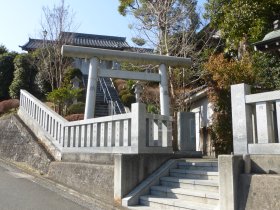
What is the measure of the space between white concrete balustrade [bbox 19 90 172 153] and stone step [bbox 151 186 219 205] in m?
1.09

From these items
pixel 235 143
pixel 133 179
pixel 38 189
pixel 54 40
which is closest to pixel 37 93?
pixel 54 40

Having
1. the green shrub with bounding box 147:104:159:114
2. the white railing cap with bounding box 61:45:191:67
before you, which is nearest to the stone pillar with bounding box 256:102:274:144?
the white railing cap with bounding box 61:45:191:67

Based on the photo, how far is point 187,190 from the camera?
688cm

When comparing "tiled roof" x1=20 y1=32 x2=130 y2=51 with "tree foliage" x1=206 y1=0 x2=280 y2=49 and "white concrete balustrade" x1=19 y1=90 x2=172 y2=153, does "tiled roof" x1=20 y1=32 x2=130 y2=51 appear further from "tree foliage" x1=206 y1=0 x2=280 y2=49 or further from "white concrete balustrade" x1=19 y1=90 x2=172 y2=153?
"white concrete balustrade" x1=19 y1=90 x2=172 y2=153

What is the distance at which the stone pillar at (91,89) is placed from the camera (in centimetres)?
1085

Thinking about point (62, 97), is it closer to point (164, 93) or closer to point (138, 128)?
point (164, 93)

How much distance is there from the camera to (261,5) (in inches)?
511

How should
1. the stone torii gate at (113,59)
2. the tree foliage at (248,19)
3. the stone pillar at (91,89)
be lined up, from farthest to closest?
the tree foliage at (248,19)
the stone torii gate at (113,59)
the stone pillar at (91,89)

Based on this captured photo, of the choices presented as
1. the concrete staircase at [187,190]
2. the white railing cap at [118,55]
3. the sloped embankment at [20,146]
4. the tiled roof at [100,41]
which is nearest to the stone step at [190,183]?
the concrete staircase at [187,190]

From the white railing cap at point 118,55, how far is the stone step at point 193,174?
5.04 meters

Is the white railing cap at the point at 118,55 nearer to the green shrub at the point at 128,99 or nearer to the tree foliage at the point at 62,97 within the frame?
the tree foliage at the point at 62,97

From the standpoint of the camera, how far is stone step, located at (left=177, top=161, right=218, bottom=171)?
7.45m

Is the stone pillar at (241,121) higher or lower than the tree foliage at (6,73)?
lower

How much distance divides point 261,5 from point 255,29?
1.00 m
